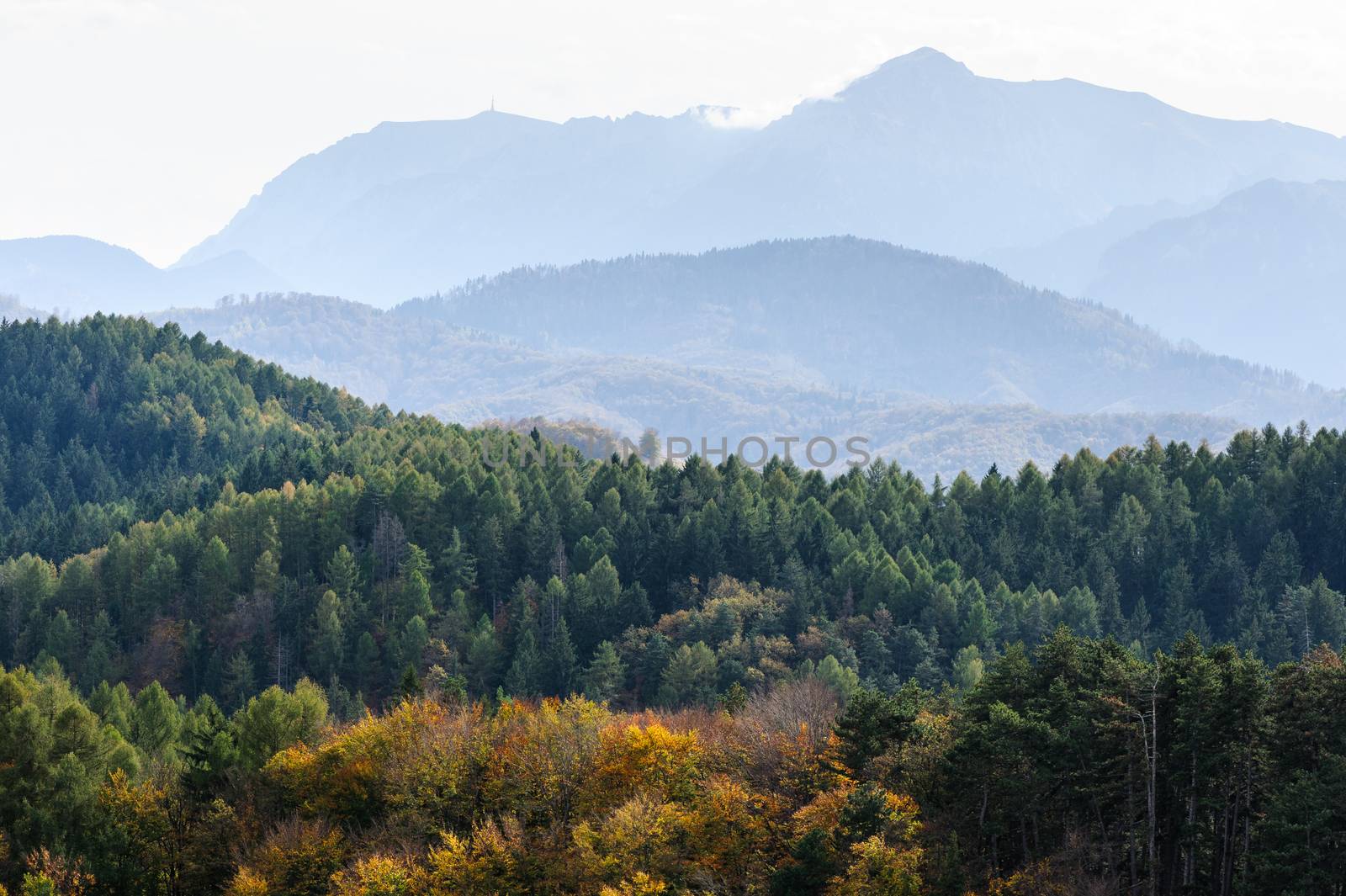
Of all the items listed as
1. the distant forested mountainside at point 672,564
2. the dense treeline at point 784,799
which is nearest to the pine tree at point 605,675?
the distant forested mountainside at point 672,564

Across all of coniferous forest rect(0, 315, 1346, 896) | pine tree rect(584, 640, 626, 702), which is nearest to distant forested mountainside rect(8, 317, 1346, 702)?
coniferous forest rect(0, 315, 1346, 896)

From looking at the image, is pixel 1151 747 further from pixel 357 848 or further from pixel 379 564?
pixel 379 564

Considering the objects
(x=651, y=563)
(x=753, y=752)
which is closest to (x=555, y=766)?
(x=753, y=752)

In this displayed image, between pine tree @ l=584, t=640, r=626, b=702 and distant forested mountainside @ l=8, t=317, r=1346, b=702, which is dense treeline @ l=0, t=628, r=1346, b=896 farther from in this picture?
distant forested mountainside @ l=8, t=317, r=1346, b=702

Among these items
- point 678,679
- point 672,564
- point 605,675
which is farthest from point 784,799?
point 672,564

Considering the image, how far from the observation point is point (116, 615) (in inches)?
6196

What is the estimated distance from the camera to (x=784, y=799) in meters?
74.1

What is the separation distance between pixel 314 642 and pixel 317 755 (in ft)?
211

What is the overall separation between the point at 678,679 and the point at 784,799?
202 feet

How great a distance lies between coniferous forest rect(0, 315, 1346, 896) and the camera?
6825cm

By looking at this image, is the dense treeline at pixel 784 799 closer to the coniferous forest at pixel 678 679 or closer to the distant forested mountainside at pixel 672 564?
the coniferous forest at pixel 678 679

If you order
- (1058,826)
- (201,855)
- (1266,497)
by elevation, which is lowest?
(201,855)

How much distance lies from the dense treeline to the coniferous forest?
0.19 meters

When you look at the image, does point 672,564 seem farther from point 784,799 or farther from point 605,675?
point 784,799
